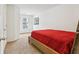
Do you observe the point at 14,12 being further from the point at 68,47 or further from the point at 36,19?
the point at 36,19

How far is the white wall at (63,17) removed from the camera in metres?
4.20

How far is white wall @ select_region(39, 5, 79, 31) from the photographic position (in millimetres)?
4196

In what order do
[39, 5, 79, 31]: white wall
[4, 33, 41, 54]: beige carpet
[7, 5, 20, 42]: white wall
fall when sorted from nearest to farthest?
[4, 33, 41, 54]: beige carpet
[39, 5, 79, 31]: white wall
[7, 5, 20, 42]: white wall

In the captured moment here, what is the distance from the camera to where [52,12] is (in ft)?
20.2

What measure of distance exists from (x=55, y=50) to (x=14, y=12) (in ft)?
11.8

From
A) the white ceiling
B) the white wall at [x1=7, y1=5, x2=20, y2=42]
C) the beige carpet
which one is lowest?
the beige carpet

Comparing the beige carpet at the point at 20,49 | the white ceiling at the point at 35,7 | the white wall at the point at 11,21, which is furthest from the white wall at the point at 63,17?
the white wall at the point at 11,21

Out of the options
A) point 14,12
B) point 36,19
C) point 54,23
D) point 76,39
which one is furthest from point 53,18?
point 36,19

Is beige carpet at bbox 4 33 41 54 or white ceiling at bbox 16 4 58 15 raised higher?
white ceiling at bbox 16 4 58 15

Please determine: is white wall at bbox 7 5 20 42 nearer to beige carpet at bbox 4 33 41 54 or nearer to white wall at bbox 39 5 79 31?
beige carpet at bbox 4 33 41 54

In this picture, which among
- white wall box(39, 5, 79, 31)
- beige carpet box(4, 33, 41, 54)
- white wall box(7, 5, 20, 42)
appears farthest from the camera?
white wall box(7, 5, 20, 42)

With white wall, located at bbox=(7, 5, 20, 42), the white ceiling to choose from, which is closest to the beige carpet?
white wall, located at bbox=(7, 5, 20, 42)

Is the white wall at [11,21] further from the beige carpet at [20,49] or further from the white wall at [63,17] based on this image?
the white wall at [63,17]

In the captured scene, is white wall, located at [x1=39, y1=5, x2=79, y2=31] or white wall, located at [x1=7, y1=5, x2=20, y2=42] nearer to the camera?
white wall, located at [x1=39, y1=5, x2=79, y2=31]
